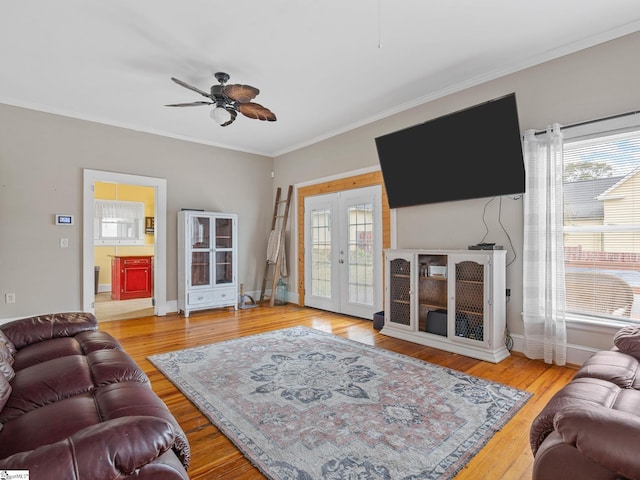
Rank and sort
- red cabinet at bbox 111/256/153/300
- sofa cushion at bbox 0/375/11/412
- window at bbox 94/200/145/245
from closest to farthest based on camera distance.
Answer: sofa cushion at bbox 0/375/11/412, red cabinet at bbox 111/256/153/300, window at bbox 94/200/145/245

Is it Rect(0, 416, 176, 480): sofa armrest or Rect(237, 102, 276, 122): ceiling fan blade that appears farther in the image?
Rect(237, 102, 276, 122): ceiling fan blade

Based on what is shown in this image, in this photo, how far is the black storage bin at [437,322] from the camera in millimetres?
3650

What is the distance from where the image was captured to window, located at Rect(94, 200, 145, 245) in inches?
291

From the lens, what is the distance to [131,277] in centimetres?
695

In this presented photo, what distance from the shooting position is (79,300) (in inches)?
182

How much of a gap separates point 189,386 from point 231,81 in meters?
3.04

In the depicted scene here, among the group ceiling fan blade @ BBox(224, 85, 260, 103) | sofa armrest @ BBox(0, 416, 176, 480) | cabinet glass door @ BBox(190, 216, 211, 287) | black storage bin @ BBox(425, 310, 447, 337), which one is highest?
ceiling fan blade @ BBox(224, 85, 260, 103)

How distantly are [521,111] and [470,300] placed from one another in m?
1.94

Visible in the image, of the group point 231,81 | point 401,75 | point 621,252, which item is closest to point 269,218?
point 231,81

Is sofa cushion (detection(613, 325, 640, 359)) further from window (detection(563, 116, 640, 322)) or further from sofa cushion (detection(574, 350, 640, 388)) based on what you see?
window (detection(563, 116, 640, 322))

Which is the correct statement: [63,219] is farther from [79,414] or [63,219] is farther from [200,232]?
[79,414]

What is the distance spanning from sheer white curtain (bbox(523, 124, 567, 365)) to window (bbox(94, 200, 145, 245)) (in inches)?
300

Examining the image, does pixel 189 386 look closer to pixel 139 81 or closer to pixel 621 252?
pixel 139 81

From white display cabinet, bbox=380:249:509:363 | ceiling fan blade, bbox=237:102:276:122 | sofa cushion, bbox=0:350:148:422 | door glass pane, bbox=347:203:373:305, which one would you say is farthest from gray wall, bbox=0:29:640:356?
sofa cushion, bbox=0:350:148:422
